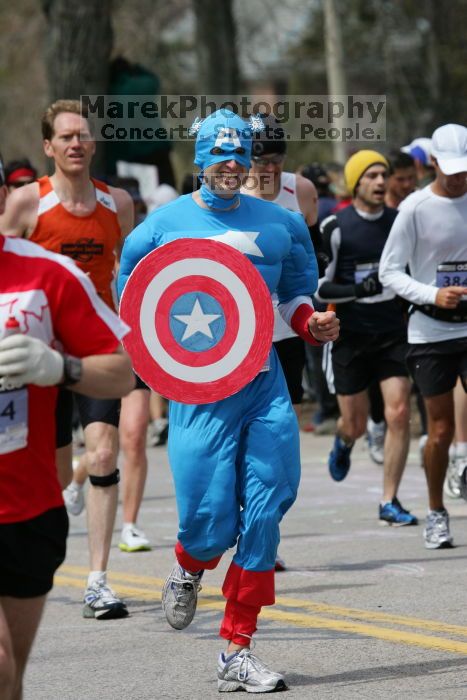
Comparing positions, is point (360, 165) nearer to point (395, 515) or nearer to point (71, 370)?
point (395, 515)

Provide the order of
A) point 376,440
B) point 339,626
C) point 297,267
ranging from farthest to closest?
point 376,440, point 339,626, point 297,267

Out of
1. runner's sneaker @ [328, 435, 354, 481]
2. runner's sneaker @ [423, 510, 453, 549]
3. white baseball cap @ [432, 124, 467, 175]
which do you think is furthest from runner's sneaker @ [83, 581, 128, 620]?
runner's sneaker @ [328, 435, 354, 481]

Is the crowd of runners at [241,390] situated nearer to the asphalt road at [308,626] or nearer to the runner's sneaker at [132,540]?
the runner's sneaker at [132,540]

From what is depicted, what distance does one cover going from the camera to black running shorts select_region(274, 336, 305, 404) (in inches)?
331

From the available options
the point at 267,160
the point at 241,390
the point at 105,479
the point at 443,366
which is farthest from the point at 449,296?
the point at 241,390

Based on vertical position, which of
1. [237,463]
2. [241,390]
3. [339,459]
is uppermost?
[241,390]

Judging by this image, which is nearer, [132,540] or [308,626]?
[308,626]

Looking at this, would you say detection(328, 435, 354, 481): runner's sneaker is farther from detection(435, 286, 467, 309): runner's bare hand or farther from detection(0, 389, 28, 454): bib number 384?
detection(0, 389, 28, 454): bib number 384

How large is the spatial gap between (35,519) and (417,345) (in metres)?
4.70

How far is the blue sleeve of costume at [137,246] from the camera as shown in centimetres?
645

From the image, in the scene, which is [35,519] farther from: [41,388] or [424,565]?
[424,565]

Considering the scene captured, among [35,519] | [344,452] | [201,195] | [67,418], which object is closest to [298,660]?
[67,418]

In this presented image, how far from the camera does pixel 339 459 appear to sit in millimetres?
10586

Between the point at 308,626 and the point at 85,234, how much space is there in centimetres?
217
